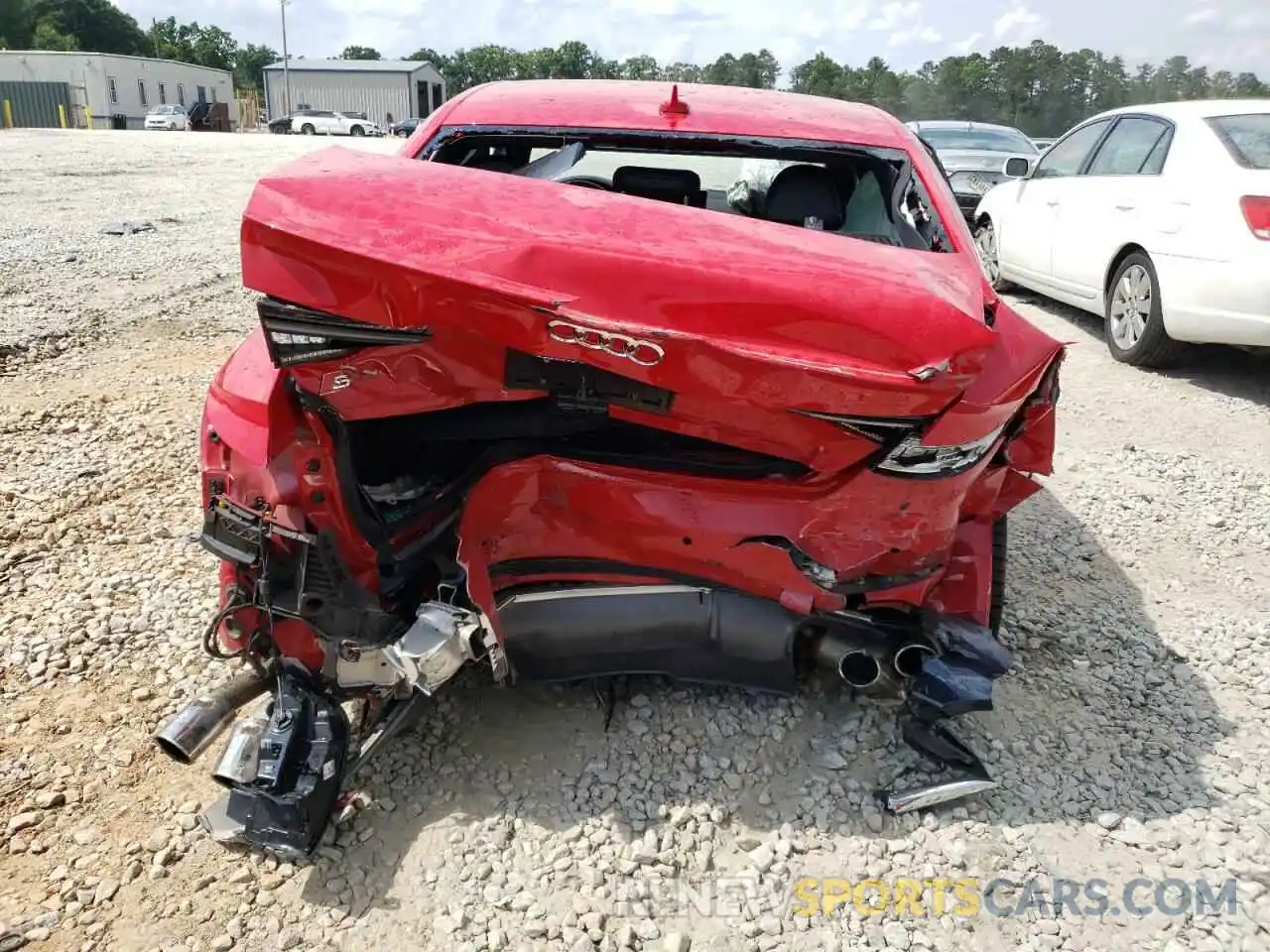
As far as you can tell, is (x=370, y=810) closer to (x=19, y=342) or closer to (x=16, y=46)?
(x=19, y=342)

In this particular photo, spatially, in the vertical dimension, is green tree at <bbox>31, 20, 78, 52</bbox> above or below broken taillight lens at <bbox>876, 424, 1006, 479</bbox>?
above

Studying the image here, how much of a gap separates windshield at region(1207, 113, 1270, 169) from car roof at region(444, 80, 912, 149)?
132 inches

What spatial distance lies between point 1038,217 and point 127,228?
935 cm

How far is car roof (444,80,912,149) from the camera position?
3070 mm

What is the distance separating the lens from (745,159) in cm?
342

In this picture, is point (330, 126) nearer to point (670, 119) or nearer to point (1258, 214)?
point (1258, 214)

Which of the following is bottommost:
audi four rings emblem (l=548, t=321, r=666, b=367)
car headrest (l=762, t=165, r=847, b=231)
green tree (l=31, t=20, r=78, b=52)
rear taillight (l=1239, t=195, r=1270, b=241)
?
→ audi four rings emblem (l=548, t=321, r=666, b=367)

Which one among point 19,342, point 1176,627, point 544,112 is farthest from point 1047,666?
point 19,342

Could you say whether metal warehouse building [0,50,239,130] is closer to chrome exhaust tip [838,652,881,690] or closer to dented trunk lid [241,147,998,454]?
dented trunk lid [241,147,998,454]

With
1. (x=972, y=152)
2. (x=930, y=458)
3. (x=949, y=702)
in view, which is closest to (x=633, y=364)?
(x=930, y=458)

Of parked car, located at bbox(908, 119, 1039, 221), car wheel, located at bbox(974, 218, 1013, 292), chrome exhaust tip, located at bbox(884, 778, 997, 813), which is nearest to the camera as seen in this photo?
chrome exhaust tip, located at bbox(884, 778, 997, 813)

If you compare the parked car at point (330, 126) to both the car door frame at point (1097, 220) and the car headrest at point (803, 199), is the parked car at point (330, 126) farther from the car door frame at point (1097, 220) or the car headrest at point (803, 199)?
the car headrest at point (803, 199)

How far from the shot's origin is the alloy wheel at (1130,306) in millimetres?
6242


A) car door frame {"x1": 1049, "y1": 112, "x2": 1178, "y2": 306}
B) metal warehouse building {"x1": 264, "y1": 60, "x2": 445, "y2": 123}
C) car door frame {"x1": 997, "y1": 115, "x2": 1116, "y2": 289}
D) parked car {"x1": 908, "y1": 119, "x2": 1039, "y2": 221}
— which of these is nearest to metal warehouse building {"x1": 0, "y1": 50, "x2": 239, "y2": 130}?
metal warehouse building {"x1": 264, "y1": 60, "x2": 445, "y2": 123}
